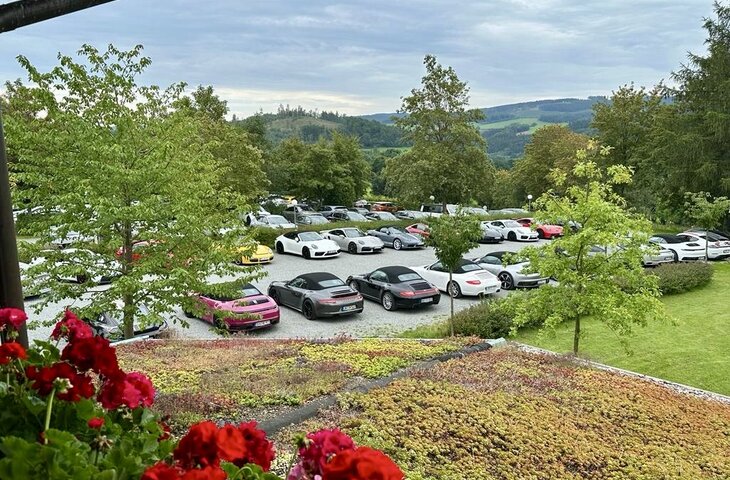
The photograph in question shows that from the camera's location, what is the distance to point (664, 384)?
10.5m

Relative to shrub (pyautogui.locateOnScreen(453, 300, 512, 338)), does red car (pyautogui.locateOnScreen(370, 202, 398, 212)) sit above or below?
below

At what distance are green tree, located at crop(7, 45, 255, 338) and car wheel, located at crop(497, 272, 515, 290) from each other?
12.4 metres

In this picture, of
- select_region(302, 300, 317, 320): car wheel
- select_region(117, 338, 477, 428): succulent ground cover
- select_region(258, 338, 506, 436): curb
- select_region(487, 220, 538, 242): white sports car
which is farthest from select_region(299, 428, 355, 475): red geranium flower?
select_region(487, 220, 538, 242): white sports car

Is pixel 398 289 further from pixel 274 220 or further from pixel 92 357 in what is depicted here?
pixel 274 220

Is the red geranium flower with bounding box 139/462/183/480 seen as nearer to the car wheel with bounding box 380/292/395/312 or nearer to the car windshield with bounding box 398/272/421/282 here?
the car wheel with bounding box 380/292/395/312

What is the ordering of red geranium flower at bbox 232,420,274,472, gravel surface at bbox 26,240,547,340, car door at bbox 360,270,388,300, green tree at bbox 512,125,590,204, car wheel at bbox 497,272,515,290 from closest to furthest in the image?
red geranium flower at bbox 232,420,274,472 → gravel surface at bbox 26,240,547,340 → car door at bbox 360,270,388,300 → car wheel at bbox 497,272,515,290 → green tree at bbox 512,125,590,204

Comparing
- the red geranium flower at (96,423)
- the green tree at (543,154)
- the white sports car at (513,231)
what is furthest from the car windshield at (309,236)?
the green tree at (543,154)

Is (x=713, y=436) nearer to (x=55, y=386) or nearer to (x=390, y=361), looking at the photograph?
(x=390, y=361)

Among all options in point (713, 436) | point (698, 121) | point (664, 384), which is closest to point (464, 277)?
point (664, 384)

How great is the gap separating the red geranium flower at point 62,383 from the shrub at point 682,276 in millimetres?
21173

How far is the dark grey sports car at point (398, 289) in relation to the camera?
57.4 ft

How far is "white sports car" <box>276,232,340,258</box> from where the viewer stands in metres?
26.8

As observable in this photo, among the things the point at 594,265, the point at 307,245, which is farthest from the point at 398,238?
the point at 594,265

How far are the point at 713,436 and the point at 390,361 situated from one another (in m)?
5.05
